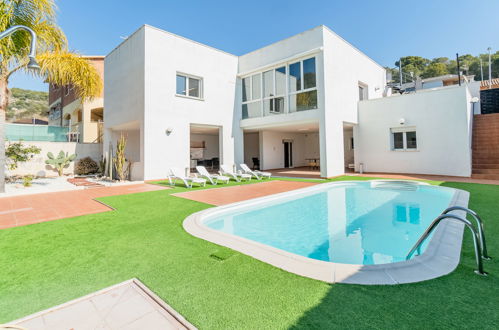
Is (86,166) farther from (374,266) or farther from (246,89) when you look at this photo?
(374,266)

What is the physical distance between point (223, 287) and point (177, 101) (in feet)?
41.9

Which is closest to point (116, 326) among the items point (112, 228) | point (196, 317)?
point (196, 317)

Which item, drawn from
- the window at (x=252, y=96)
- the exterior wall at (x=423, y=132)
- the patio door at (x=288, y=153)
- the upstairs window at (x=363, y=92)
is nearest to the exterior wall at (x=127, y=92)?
the window at (x=252, y=96)

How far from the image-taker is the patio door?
21.4 m

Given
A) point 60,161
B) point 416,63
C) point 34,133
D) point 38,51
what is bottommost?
point 60,161

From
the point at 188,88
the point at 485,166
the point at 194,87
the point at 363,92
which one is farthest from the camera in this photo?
the point at 363,92

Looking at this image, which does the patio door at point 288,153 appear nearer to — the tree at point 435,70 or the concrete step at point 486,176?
the concrete step at point 486,176

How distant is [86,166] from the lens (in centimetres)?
1714

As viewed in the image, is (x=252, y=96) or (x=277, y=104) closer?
(x=277, y=104)

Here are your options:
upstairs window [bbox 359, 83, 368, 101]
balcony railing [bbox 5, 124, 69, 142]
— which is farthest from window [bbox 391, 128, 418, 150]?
balcony railing [bbox 5, 124, 69, 142]

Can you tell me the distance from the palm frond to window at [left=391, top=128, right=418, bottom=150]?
1740 centimetres

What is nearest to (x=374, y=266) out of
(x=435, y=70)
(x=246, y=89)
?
(x=246, y=89)

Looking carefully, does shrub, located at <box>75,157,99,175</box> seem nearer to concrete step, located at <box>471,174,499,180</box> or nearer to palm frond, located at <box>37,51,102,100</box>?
palm frond, located at <box>37,51,102,100</box>

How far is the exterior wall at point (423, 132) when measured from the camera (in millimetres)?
12820
